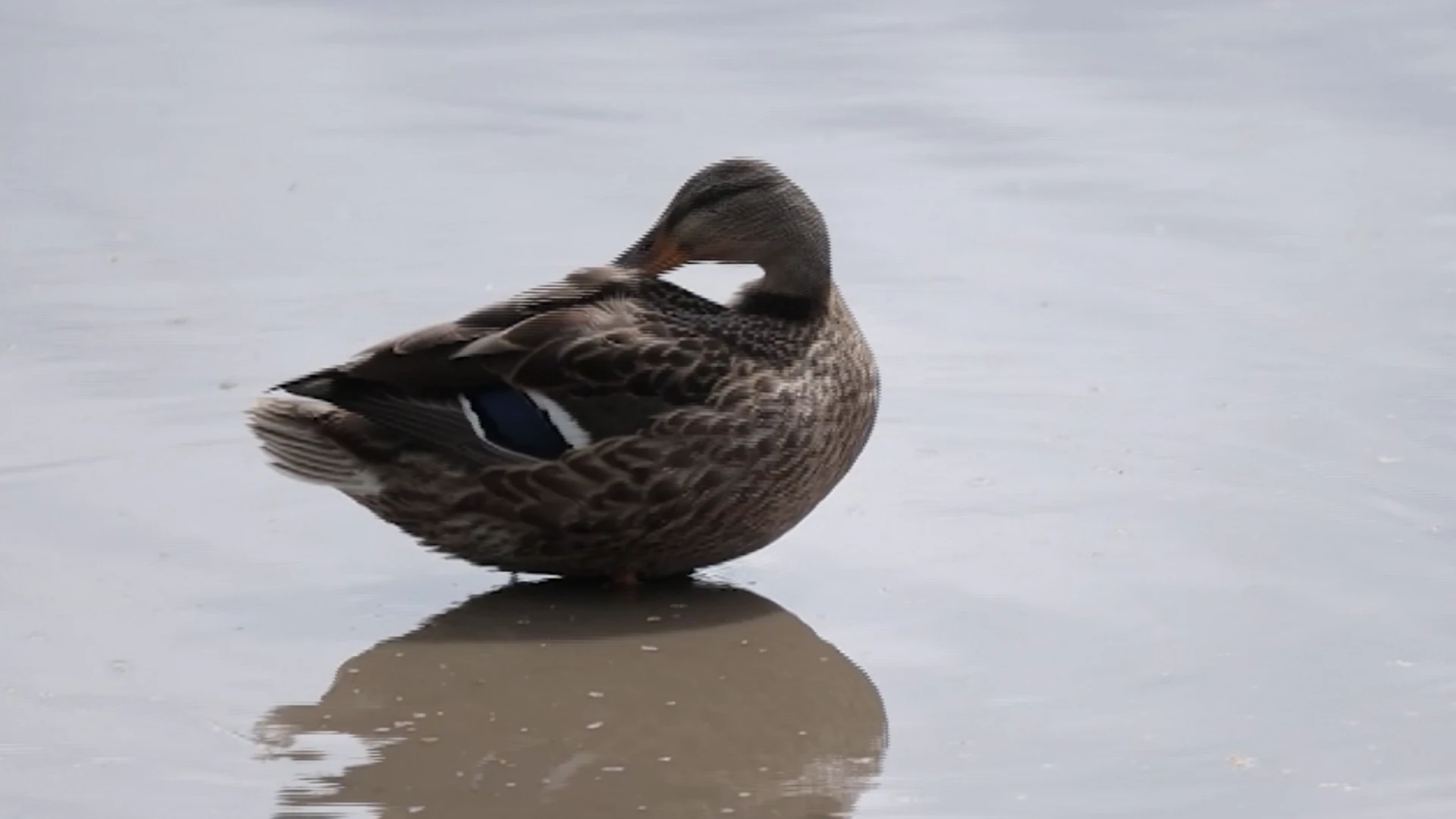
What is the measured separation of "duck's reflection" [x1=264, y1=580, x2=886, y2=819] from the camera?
5.23m

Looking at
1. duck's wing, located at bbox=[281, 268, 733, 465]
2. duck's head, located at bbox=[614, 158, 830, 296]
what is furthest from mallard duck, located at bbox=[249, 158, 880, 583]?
duck's head, located at bbox=[614, 158, 830, 296]

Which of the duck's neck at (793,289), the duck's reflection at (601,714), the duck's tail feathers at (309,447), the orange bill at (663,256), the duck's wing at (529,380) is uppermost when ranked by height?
the orange bill at (663,256)

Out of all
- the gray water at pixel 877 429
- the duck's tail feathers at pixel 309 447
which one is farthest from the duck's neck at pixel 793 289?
the duck's tail feathers at pixel 309 447

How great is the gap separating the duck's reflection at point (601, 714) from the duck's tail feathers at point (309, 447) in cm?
41

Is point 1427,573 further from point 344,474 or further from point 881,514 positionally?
point 344,474

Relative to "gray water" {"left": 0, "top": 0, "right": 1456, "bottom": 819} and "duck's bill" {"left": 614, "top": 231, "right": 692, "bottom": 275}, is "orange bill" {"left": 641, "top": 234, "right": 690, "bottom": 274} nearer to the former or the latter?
"duck's bill" {"left": 614, "top": 231, "right": 692, "bottom": 275}

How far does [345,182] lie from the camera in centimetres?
900

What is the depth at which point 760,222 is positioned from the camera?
6.73 metres

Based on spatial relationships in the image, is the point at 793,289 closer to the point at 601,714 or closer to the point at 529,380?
the point at 529,380

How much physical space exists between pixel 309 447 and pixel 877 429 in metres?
1.55

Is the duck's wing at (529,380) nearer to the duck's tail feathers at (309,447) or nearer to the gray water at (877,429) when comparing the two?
the duck's tail feathers at (309,447)

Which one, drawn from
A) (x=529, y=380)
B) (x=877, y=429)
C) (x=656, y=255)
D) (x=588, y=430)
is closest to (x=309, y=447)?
(x=529, y=380)

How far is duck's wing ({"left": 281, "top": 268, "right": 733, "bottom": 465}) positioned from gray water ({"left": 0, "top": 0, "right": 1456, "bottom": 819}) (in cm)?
38

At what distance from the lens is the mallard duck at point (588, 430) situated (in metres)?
6.36
